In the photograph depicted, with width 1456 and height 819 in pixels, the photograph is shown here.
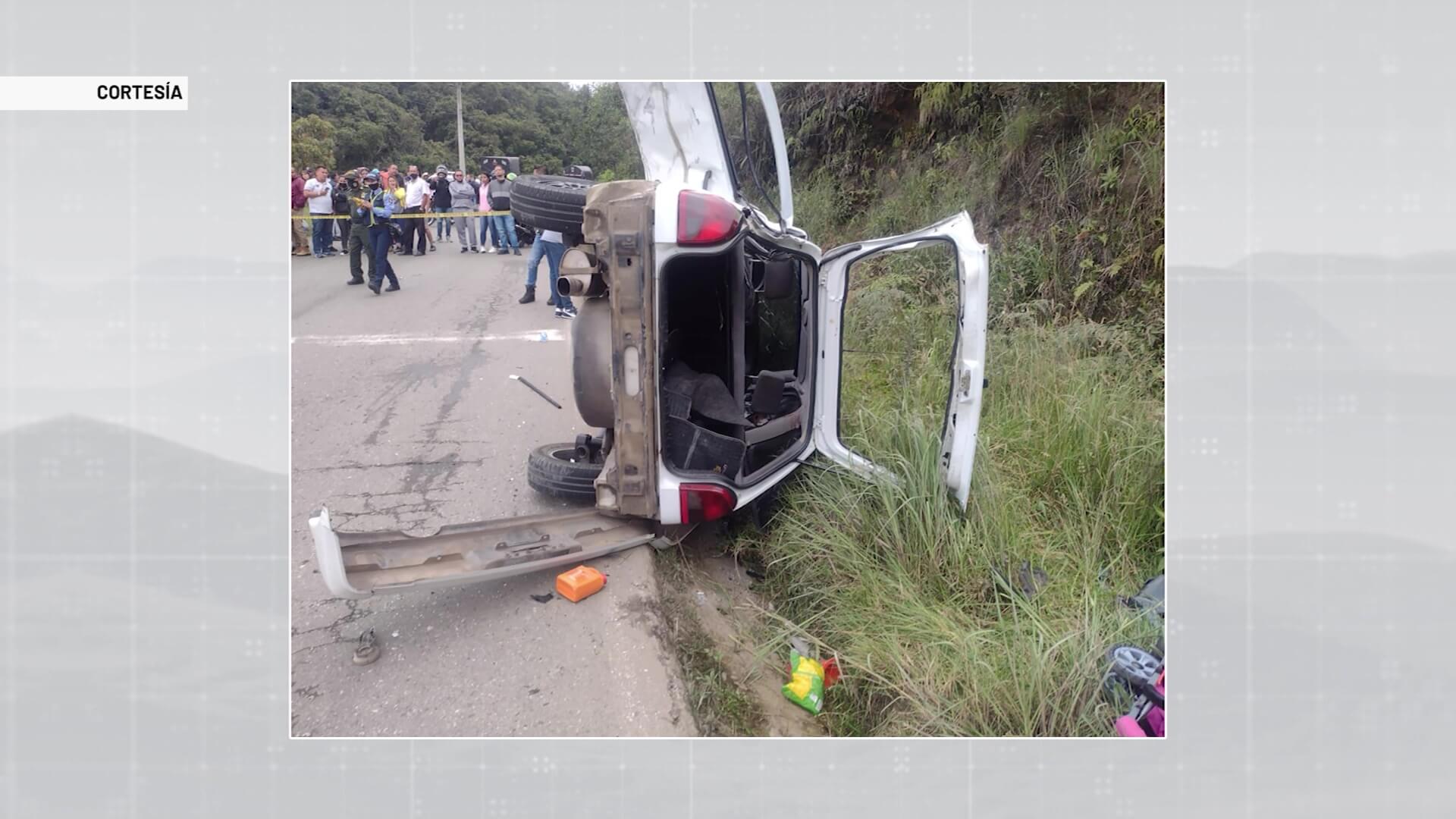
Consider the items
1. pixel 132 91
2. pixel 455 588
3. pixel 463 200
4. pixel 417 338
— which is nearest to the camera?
pixel 132 91

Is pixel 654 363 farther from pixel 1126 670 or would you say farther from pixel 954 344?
pixel 1126 670

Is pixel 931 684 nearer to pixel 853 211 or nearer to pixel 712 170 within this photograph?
pixel 712 170

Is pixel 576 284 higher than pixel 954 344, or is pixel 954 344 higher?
pixel 576 284

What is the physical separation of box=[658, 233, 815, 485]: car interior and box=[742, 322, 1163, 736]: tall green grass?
42cm

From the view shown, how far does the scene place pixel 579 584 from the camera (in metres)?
3.31

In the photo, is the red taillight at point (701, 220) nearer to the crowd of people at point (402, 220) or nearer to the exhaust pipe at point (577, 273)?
the exhaust pipe at point (577, 273)

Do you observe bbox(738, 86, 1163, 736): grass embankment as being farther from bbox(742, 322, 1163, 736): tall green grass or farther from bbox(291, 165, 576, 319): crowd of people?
bbox(291, 165, 576, 319): crowd of people

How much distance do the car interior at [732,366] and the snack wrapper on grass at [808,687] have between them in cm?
95

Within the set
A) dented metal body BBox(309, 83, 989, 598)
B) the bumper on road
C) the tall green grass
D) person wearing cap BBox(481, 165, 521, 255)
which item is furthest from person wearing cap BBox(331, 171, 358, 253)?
the tall green grass

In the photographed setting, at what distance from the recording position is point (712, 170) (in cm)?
427

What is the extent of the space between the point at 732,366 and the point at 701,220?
124cm

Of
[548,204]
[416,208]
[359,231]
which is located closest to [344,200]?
[416,208]

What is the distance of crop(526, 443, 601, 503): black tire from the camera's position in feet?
14.0

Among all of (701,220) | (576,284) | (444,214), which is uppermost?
(444,214)
